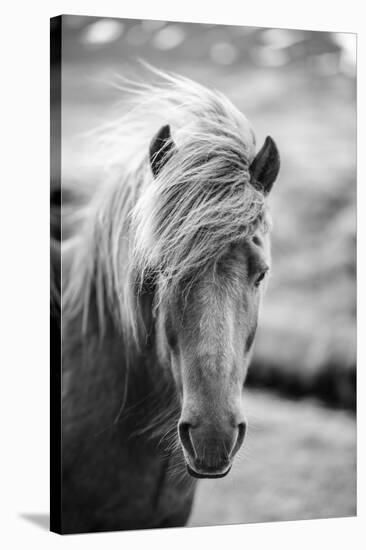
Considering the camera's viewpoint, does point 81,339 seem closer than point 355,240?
Yes

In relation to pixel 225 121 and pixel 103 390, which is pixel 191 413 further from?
pixel 225 121

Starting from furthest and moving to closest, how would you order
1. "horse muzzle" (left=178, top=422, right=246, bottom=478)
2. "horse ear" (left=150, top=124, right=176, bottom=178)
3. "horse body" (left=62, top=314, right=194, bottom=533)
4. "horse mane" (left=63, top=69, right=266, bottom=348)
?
1. "horse body" (left=62, top=314, right=194, bottom=533)
2. "horse ear" (left=150, top=124, right=176, bottom=178)
3. "horse mane" (left=63, top=69, right=266, bottom=348)
4. "horse muzzle" (left=178, top=422, right=246, bottom=478)

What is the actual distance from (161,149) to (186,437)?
1.02 metres

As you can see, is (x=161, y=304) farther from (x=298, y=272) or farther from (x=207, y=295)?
(x=298, y=272)

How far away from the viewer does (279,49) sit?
4023mm

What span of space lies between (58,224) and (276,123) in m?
1.10

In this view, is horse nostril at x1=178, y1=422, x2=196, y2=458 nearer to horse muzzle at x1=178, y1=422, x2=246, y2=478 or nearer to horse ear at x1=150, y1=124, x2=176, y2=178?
horse muzzle at x1=178, y1=422, x2=246, y2=478

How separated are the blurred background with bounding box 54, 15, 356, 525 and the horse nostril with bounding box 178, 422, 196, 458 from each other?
0.79 metres

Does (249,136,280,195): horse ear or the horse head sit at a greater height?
(249,136,280,195): horse ear

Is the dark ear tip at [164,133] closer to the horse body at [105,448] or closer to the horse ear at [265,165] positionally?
the horse ear at [265,165]

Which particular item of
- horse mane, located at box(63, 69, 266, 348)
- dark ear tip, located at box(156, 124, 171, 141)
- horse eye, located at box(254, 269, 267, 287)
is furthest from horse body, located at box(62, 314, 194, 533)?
dark ear tip, located at box(156, 124, 171, 141)

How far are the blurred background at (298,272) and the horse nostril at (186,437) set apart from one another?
0.79 m

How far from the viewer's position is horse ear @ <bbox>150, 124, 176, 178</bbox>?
3.29 metres

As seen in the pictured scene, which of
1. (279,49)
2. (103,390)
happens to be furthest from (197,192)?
(279,49)
